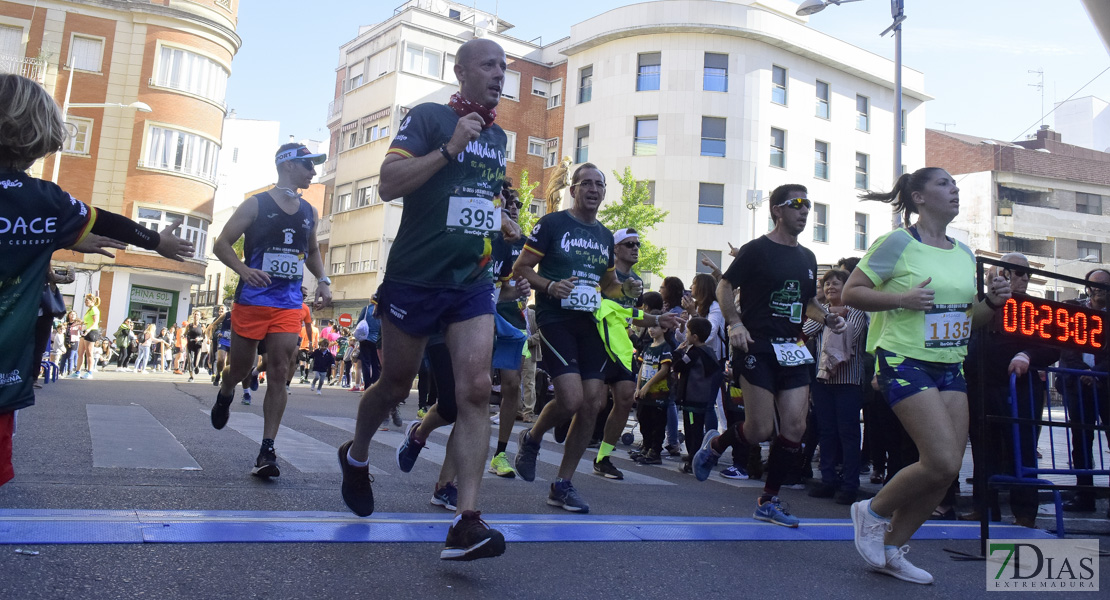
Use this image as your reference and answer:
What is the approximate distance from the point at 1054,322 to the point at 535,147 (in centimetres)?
4078

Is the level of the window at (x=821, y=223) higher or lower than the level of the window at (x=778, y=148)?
lower

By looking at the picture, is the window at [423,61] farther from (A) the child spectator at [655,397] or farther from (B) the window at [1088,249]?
(B) the window at [1088,249]

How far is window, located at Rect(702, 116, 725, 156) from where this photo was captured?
37844 millimetres

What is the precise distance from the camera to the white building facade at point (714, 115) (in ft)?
124

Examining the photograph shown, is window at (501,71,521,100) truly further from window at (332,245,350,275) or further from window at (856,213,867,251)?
window at (856,213,867,251)

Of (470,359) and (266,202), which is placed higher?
(266,202)

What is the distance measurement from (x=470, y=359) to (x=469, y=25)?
46.4 m

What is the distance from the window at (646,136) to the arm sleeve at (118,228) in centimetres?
3582

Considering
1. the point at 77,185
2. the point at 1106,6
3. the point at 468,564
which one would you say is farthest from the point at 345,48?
the point at 468,564

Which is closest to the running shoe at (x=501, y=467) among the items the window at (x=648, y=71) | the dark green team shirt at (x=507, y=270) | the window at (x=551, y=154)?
the dark green team shirt at (x=507, y=270)

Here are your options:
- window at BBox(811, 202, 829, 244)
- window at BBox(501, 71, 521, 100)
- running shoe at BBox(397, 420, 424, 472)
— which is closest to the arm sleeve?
running shoe at BBox(397, 420, 424, 472)

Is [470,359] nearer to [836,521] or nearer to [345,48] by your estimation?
[836,521]

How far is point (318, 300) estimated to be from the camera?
20.5 ft

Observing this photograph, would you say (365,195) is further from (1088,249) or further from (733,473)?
(1088,249)
